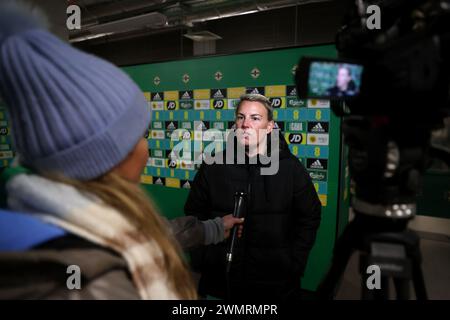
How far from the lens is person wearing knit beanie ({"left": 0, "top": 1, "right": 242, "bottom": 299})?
1.51 ft

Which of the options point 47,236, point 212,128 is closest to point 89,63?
point 47,236

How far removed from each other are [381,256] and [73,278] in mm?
589

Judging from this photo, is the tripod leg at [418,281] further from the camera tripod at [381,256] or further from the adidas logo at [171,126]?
the adidas logo at [171,126]

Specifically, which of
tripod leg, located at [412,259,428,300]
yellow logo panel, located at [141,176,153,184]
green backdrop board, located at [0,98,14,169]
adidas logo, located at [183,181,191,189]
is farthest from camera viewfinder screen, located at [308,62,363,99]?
green backdrop board, located at [0,98,14,169]

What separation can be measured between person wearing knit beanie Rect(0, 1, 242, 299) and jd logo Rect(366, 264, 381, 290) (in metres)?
0.43

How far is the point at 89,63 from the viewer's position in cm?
54

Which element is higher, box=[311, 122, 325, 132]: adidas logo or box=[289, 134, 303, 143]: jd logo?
box=[311, 122, 325, 132]: adidas logo

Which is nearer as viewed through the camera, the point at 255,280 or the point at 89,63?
the point at 89,63

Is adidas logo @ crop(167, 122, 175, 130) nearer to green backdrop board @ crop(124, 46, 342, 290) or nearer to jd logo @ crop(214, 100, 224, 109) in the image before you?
green backdrop board @ crop(124, 46, 342, 290)

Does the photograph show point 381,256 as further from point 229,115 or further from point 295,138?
point 229,115

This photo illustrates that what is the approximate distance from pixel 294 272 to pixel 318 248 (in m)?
0.93

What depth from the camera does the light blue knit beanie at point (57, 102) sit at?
49 centimetres

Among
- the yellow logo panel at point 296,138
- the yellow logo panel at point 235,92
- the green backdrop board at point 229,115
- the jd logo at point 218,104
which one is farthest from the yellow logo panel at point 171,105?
the yellow logo panel at point 296,138

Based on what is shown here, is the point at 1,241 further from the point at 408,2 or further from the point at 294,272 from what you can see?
the point at 294,272
